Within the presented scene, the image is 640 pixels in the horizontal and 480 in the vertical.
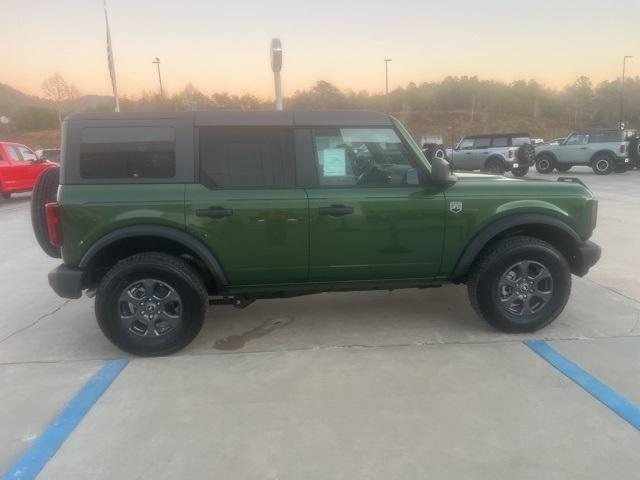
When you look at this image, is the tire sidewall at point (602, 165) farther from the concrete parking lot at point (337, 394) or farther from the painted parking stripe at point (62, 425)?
the painted parking stripe at point (62, 425)

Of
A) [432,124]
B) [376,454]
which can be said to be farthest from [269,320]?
[432,124]

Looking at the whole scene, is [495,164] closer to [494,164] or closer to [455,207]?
[494,164]

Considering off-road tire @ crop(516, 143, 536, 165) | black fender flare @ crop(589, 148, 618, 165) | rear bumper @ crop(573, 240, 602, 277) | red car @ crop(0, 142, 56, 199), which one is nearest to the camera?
rear bumper @ crop(573, 240, 602, 277)

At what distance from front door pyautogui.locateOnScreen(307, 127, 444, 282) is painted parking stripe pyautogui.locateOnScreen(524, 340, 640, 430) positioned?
39.9 inches

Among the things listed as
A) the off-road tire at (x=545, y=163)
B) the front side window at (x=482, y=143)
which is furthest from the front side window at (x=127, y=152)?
the off-road tire at (x=545, y=163)

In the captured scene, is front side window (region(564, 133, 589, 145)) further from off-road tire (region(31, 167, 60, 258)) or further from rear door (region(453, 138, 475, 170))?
off-road tire (region(31, 167, 60, 258))

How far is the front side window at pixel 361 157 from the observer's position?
3789 millimetres

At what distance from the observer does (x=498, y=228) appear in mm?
3857

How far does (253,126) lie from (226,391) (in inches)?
74.4

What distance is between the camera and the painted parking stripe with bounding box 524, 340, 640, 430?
2854 mm

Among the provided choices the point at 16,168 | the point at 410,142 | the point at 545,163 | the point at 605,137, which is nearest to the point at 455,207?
the point at 410,142

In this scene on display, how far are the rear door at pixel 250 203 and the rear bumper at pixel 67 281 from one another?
0.86 metres

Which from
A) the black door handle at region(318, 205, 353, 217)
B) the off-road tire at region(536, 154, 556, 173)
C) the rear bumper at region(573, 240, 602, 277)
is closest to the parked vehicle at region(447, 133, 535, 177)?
the off-road tire at region(536, 154, 556, 173)

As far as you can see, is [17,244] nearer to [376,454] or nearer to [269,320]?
[269,320]
